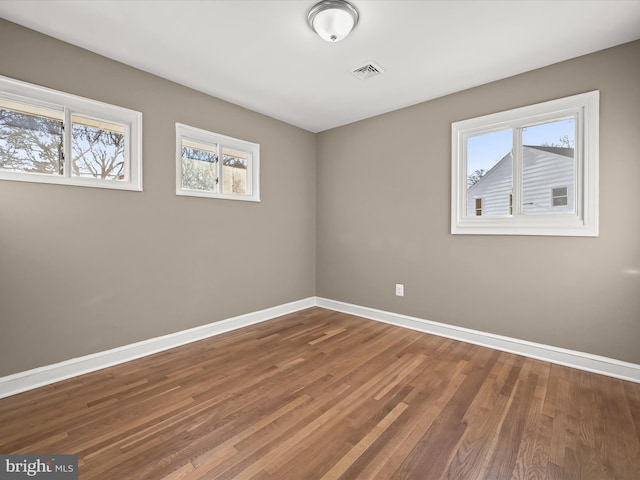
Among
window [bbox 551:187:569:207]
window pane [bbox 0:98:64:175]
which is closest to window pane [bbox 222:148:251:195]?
window pane [bbox 0:98:64:175]

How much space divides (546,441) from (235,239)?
3.12 meters

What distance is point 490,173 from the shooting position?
2.95 meters

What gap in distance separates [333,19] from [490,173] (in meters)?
2.09

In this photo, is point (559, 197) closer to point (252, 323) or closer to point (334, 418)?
point (334, 418)

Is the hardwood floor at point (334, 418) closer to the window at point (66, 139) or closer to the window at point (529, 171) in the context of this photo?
the window at point (529, 171)

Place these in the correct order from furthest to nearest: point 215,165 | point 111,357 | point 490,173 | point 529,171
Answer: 1. point 215,165
2. point 490,173
3. point 529,171
4. point 111,357

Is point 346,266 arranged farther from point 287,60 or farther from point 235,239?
point 287,60

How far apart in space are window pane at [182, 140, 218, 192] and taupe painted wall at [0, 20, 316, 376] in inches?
7.3

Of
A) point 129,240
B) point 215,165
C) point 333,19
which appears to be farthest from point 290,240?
point 333,19

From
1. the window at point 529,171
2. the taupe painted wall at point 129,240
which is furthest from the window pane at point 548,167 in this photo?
the taupe painted wall at point 129,240

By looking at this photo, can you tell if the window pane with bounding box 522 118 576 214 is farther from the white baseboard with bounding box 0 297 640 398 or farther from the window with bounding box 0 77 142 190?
the window with bounding box 0 77 142 190

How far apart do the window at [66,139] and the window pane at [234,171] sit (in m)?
0.94

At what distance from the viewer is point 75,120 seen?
238 centimetres

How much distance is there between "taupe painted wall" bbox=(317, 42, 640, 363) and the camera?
2291mm
